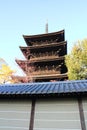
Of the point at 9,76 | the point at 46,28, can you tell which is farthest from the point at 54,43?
the point at 46,28

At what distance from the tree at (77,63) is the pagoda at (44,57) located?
2.78m

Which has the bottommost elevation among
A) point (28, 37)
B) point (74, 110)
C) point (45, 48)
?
point (74, 110)

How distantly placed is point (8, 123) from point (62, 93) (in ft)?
7.92

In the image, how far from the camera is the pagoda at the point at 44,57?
81.2 ft

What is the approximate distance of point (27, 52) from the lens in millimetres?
27641

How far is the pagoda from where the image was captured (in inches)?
974

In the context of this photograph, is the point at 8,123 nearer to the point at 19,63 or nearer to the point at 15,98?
the point at 15,98

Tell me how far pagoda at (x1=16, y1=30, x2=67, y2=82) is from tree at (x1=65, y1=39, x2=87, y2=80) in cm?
278

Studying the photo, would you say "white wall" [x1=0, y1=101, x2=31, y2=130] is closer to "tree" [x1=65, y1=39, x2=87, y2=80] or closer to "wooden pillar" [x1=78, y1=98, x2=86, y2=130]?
"wooden pillar" [x1=78, y1=98, x2=86, y2=130]

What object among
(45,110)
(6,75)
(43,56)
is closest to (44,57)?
(43,56)

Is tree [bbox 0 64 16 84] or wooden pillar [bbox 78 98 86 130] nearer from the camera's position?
wooden pillar [bbox 78 98 86 130]

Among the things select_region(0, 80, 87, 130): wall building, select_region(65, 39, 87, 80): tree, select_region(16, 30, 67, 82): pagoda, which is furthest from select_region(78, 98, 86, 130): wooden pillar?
select_region(16, 30, 67, 82): pagoda

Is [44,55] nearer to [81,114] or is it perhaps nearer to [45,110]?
[45,110]

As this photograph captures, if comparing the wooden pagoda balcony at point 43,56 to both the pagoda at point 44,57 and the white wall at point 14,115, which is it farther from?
the white wall at point 14,115
